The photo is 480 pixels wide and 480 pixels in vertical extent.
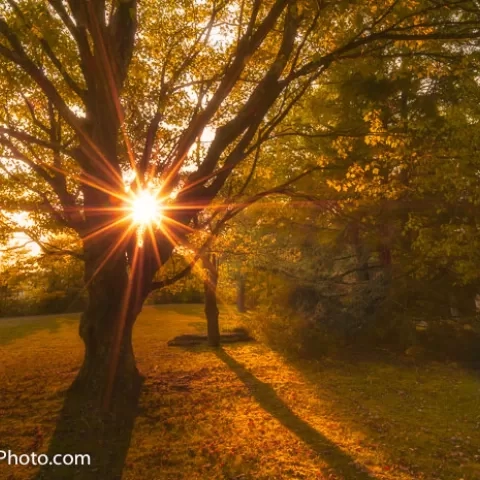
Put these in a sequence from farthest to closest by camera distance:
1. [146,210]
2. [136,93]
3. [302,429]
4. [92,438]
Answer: [136,93]
[146,210]
[302,429]
[92,438]

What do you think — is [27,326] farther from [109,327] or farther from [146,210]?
[146,210]

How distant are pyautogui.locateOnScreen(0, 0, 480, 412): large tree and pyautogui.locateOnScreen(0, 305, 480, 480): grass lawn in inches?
61.0

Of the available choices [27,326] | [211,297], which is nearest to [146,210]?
[211,297]

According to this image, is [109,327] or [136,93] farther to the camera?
[136,93]

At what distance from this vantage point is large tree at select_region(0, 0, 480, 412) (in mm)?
6531

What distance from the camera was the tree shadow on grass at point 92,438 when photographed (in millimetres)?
6059

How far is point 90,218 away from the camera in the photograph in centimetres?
838

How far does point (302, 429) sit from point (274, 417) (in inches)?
34.2

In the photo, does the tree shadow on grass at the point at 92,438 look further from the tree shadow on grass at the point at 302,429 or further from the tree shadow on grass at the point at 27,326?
the tree shadow on grass at the point at 27,326

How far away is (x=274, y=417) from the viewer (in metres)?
8.63

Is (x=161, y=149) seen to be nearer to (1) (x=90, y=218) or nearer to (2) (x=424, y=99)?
(1) (x=90, y=218)

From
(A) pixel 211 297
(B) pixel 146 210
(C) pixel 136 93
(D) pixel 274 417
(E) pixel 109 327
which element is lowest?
(D) pixel 274 417

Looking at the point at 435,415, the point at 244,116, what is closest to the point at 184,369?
the point at 435,415

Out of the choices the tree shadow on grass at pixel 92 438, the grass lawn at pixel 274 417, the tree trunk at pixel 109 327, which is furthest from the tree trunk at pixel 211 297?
the tree shadow on grass at pixel 92 438
